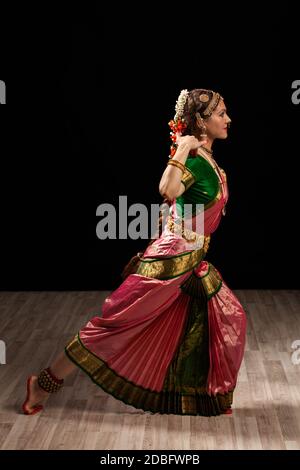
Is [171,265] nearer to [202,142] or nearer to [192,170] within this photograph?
[192,170]

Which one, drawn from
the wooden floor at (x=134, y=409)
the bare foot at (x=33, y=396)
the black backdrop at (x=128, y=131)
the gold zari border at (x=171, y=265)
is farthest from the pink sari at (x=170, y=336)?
the black backdrop at (x=128, y=131)

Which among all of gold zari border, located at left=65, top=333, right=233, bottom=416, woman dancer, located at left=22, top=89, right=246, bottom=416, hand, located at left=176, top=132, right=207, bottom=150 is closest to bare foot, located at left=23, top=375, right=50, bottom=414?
woman dancer, located at left=22, top=89, right=246, bottom=416

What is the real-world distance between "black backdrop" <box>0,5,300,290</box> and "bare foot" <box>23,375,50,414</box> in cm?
239

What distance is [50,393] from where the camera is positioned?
15.3ft

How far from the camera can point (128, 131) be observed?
6750 millimetres

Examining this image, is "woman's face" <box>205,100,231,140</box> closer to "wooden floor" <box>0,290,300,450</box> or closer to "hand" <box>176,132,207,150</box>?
"hand" <box>176,132,207,150</box>

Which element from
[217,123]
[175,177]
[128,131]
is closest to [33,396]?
[175,177]

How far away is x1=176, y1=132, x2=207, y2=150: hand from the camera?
14.3ft

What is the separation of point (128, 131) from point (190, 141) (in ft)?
7.94

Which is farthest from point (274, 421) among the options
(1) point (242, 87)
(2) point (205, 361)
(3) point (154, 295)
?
(1) point (242, 87)

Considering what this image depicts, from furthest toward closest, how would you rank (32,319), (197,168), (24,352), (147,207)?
(147,207) < (32,319) < (24,352) < (197,168)

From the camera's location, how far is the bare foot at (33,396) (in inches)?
180

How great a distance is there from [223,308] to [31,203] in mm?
2657

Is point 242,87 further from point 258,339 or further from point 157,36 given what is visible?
point 258,339
